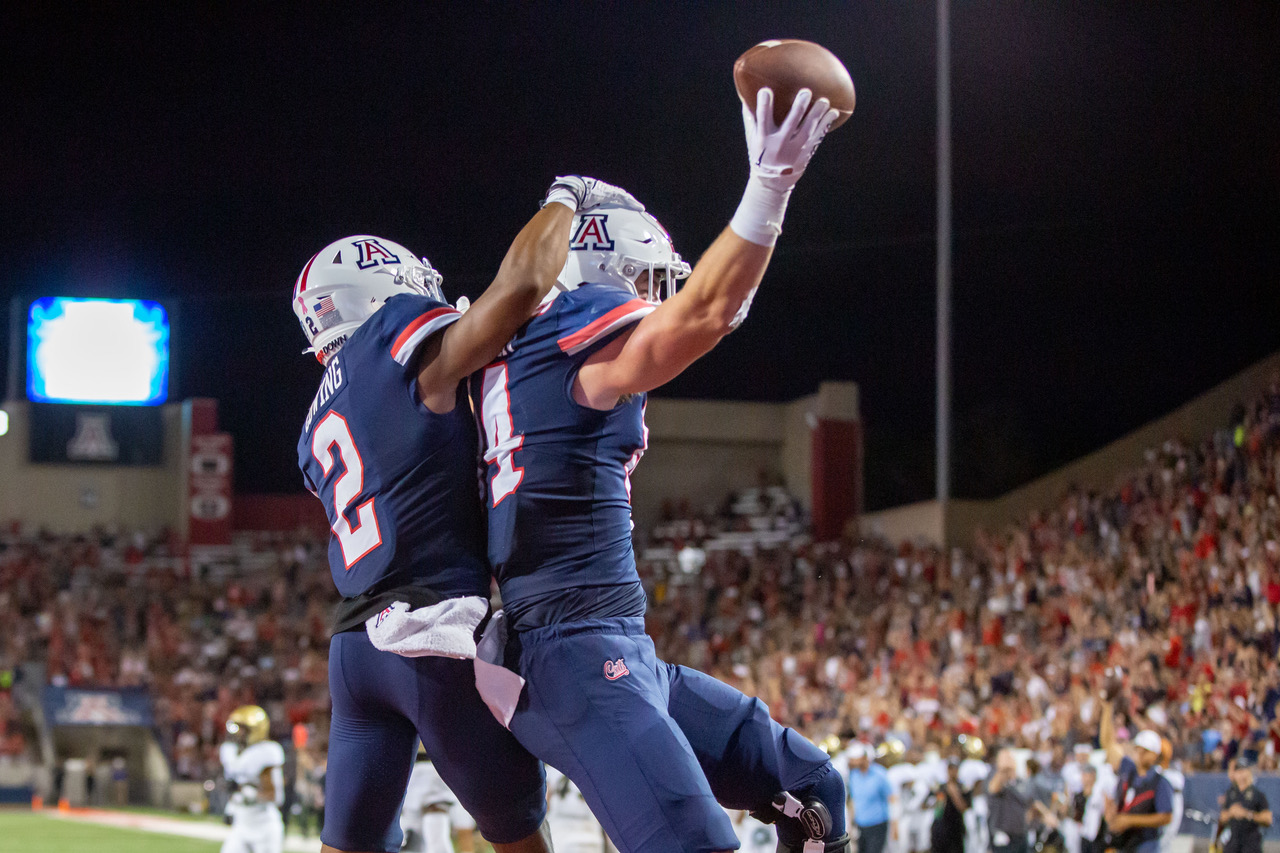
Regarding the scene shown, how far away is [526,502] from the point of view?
3.22m

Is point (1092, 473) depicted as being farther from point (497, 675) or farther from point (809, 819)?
point (497, 675)

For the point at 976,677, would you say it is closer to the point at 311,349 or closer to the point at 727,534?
the point at 727,534

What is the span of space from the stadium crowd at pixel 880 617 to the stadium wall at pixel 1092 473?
585 mm

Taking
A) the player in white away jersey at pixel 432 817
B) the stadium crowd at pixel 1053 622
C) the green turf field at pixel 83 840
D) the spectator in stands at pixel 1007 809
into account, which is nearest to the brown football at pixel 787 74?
the player in white away jersey at pixel 432 817

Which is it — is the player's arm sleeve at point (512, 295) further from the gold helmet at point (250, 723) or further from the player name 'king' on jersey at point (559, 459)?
the gold helmet at point (250, 723)

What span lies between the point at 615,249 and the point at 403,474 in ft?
2.43

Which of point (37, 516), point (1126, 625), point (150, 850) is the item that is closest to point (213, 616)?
point (37, 516)

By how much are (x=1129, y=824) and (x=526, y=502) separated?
743 cm

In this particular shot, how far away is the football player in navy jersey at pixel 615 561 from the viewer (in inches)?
114

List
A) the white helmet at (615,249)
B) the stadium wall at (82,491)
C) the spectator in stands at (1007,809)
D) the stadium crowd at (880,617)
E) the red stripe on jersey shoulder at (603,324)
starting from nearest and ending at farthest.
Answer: the red stripe on jersey shoulder at (603,324) < the white helmet at (615,249) < the spectator in stands at (1007,809) < the stadium crowd at (880,617) < the stadium wall at (82,491)

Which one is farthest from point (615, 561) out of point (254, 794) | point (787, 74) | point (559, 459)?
point (254, 794)

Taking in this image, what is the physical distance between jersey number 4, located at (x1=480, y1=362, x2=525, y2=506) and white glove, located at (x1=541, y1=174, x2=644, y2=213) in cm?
40

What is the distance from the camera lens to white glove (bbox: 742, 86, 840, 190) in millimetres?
2795

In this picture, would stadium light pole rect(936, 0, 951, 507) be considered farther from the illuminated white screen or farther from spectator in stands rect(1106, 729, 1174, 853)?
the illuminated white screen
